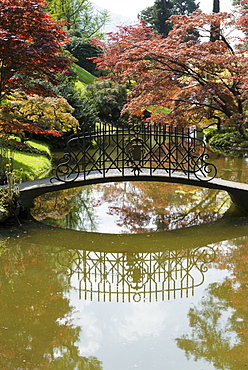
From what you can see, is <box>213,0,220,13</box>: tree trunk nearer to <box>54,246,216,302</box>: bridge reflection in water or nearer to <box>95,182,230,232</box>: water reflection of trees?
<box>95,182,230,232</box>: water reflection of trees

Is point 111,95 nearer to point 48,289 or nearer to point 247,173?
point 247,173

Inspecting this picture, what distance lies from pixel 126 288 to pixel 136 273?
498mm

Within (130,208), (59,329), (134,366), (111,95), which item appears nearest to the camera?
(134,366)

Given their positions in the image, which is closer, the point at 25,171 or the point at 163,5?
the point at 25,171

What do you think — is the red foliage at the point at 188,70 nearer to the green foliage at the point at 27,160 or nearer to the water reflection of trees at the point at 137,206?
the green foliage at the point at 27,160

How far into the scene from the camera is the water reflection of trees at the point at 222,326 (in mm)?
4125

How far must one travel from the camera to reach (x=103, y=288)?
18.6ft

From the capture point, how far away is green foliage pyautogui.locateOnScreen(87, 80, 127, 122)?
76.7 ft

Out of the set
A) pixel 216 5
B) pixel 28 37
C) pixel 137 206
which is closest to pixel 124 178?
pixel 137 206

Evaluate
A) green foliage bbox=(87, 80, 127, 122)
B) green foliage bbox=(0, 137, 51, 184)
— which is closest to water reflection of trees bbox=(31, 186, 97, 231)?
green foliage bbox=(0, 137, 51, 184)

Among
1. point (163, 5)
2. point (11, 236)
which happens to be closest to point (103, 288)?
point (11, 236)

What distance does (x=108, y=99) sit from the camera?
76.5 ft

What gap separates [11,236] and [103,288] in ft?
7.99

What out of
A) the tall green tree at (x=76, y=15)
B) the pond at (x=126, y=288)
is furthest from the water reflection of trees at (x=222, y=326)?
the tall green tree at (x=76, y=15)
